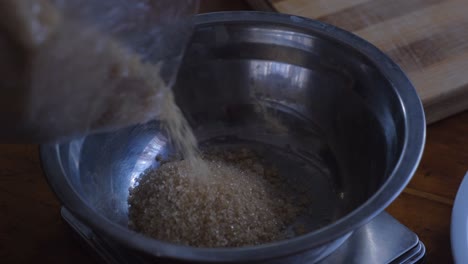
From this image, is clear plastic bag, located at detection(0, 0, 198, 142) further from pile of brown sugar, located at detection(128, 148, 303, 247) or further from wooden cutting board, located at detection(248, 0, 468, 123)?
wooden cutting board, located at detection(248, 0, 468, 123)

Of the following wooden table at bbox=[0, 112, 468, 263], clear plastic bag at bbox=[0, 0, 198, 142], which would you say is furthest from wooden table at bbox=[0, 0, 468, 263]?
clear plastic bag at bbox=[0, 0, 198, 142]

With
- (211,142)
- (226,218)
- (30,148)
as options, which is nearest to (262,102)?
(211,142)

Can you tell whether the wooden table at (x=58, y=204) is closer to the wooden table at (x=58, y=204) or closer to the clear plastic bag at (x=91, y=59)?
the wooden table at (x=58, y=204)

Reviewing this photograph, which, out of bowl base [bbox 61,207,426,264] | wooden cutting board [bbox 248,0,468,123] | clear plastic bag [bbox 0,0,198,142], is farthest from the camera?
wooden cutting board [bbox 248,0,468,123]

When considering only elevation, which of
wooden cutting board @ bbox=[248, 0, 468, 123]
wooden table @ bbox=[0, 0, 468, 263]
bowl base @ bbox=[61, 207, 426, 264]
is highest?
Answer: wooden cutting board @ bbox=[248, 0, 468, 123]

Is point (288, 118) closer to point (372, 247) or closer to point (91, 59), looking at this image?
point (372, 247)

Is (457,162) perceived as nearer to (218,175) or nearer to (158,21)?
(218,175)
